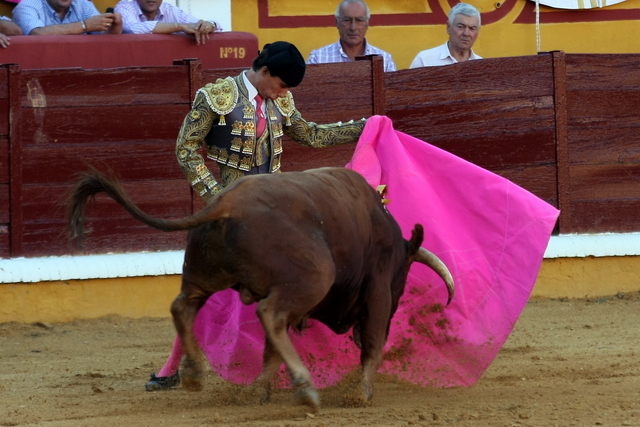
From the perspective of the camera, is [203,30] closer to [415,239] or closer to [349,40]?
[349,40]

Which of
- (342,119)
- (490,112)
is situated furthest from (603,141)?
(342,119)

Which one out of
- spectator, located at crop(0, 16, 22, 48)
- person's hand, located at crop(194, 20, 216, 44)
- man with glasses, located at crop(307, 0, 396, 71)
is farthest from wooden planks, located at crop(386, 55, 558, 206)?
spectator, located at crop(0, 16, 22, 48)

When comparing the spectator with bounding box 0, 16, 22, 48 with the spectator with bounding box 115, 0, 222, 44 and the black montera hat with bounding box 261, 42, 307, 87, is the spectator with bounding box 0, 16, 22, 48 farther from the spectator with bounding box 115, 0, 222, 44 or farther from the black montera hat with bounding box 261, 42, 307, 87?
the black montera hat with bounding box 261, 42, 307, 87

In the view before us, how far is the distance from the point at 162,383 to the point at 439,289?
1182 millimetres

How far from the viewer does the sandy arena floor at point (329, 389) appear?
3.55 m

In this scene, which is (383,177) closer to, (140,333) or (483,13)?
(140,333)

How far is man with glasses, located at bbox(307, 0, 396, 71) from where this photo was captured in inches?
255

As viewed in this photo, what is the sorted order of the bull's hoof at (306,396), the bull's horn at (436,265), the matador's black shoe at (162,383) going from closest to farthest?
the bull's hoof at (306,396) → the bull's horn at (436,265) → the matador's black shoe at (162,383)

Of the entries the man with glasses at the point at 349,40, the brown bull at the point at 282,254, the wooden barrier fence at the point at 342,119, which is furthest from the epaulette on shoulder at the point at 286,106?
the man with glasses at the point at 349,40

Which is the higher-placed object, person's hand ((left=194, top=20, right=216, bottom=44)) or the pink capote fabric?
person's hand ((left=194, top=20, right=216, bottom=44))

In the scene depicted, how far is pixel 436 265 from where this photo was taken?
408 cm

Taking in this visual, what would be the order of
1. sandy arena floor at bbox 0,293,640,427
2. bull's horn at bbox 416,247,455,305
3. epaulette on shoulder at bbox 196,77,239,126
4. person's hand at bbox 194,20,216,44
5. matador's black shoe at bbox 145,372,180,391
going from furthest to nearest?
person's hand at bbox 194,20,216,44
matador's black shoe at bbox 145,372,180,391
bull's horn at bbox 416,247,455,305
epaulette on shoulder at bbox 196,77,239,126
sandy arena floor at bbox 0,293,640,427

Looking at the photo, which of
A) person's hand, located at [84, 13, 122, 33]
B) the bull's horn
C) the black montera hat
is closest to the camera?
the black montera hat

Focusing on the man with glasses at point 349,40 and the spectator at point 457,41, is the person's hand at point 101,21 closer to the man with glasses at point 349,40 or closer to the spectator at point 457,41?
the man with glasses at point 349,40
